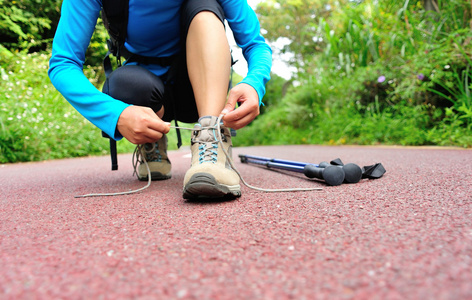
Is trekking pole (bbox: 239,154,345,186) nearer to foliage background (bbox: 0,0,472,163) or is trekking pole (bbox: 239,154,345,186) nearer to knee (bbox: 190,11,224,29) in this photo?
knee (bbox: 190,11,224,29)

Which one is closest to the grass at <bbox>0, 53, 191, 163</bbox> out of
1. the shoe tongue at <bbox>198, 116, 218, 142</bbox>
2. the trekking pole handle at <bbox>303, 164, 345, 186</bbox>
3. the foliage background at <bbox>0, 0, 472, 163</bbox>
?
the foliage background at <bbox>0, 0, 472, 163</bbox>

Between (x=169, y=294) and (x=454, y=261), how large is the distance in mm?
450

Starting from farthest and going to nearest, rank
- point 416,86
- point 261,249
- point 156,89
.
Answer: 1. point 416,86
2. point 156,89
3. point 261,249

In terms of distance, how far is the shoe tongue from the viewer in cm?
117

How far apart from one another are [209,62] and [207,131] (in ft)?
0.94

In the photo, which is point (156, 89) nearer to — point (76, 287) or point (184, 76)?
point (184, 76)

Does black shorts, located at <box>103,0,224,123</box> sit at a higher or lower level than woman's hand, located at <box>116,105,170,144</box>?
higher

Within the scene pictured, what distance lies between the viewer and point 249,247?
2.07 ft

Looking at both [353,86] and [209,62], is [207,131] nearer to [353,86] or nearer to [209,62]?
[209,62]

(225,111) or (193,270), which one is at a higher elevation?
(225,111)

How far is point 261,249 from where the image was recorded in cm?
62

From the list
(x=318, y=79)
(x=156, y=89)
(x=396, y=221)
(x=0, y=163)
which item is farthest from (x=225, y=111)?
(x=318, y=79)

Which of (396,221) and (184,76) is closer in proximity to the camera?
(396,221)

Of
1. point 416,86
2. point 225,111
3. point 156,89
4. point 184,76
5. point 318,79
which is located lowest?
point 225,111
